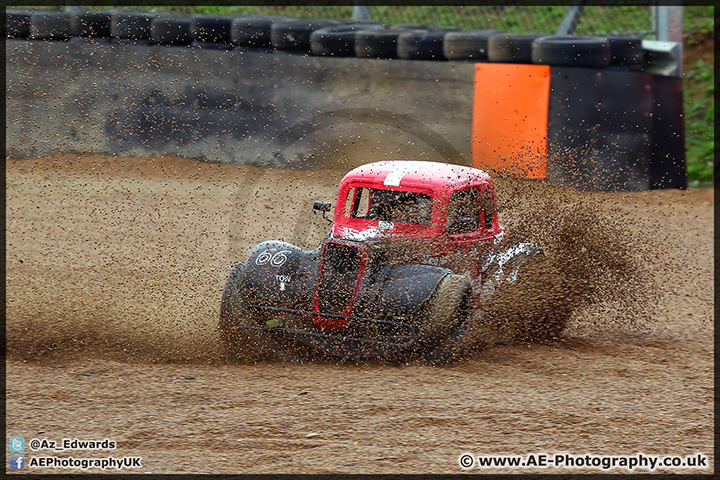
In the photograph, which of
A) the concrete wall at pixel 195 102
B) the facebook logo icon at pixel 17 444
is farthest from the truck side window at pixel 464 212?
the concrete wall at pixel 195 102

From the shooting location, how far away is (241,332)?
5.43 meters

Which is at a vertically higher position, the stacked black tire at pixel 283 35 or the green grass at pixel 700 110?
the stacked black tire at pixel 283 35

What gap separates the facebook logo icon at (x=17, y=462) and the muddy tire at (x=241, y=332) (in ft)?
5.60

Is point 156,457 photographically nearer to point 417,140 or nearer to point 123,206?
point 123,206

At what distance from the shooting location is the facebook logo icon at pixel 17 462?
379cm

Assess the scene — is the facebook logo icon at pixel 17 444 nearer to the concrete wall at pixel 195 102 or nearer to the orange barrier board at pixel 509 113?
the orange barrier board at pixel 509 113

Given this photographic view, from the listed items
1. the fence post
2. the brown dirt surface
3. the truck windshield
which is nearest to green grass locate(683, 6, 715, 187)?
the fence post

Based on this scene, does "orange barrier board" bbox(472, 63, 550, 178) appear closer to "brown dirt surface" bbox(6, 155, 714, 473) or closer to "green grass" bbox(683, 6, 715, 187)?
"brown dirt surface" bbox(6, 155, 714, 473)

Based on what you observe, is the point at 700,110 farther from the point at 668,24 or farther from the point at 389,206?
the point at 389,206

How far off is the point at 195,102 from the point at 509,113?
4406 mm

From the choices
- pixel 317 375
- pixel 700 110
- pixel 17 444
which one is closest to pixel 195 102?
pixel 317 375

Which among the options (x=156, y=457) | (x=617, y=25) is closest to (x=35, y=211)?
(x=156, y=457)

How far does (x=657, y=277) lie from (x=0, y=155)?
910 centimetres

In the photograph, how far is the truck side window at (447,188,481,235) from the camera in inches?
224
